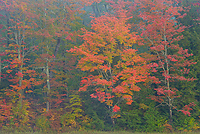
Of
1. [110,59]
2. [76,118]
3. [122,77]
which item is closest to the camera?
[122,77]

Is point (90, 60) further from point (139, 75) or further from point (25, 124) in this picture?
point (25, 124)

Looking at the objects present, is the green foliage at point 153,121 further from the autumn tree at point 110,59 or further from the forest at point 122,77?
the autumn tree at point 110,59

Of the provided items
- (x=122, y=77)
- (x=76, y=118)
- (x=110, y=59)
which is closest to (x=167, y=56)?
(x=122, y=77)

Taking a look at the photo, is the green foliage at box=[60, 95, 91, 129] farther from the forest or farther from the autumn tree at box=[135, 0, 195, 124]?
the autumn tree at box=[135, 0, 195, 124]

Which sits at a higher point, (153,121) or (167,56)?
(167,56)

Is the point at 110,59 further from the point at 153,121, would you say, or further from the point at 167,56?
the point at 153,121

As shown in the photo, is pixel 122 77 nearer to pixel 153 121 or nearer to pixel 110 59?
pixel 110 59

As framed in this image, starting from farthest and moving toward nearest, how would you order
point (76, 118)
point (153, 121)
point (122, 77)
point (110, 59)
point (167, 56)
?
point (76, 118) < point (110, 59) < point (153, 121) < point (122, 77) < point (167, 56)

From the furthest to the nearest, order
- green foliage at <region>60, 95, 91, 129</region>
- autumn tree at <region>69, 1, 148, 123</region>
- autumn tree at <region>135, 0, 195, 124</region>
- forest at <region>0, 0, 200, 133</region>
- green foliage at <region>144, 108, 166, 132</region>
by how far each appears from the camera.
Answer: green foliage at <region>60, 95, 91, 129</region> → green foliage at <region>144, 108, 166, 132</region> → forest at <region>0, 0, 200, 133</region> → autumn tree at <region>135, 0, 195, 124</region> → autumn tree at <region>69, 1, 148, 123</region>

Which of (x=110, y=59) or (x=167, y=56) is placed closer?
(x=167, y=56)

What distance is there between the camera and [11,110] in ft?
44.9

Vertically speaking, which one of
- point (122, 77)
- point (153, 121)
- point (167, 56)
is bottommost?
point (153, 121)

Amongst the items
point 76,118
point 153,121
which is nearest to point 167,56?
point 153,121

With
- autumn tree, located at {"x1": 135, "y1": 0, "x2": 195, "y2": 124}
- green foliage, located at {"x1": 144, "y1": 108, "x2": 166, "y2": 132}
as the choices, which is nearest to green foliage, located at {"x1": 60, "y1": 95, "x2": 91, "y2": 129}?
green foliage, located at {"x1": 144, "y1": 108, "x2": 166, "y2": 132}
